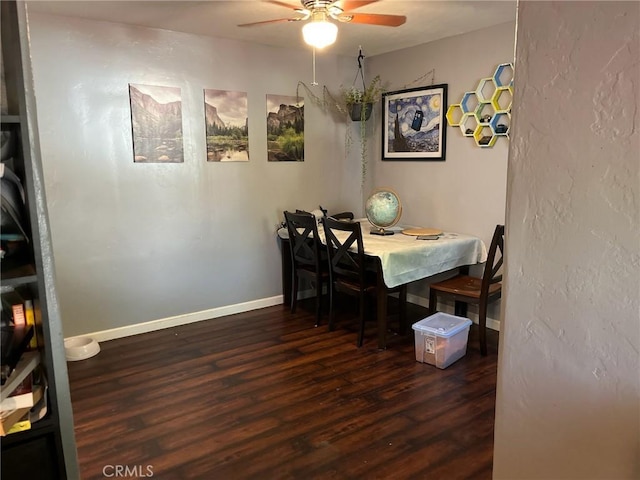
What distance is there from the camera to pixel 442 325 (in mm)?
3139

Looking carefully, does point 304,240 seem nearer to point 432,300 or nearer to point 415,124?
point 432,300

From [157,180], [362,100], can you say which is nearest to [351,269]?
[157,180]

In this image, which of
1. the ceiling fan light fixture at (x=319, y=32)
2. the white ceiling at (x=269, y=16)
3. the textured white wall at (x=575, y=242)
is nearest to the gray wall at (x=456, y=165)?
the white ceiling at (x=269, y=16)

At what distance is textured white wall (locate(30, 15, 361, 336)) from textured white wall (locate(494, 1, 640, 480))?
301 centimetres

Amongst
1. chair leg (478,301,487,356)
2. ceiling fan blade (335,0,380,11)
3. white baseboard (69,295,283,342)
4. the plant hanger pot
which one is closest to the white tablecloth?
chair leg (478,301,487,356)

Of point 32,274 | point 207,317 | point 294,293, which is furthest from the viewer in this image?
point 294,293

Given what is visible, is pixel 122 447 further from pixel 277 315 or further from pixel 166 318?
pixel 277 315

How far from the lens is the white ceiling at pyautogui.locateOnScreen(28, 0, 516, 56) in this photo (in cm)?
294

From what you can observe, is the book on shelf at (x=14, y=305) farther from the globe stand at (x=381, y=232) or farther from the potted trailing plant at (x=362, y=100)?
the potted trailing plant at (x=362, y=100)

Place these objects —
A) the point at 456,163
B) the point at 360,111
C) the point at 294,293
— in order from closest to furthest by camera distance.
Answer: the point at 456,163 → the point at 294,293 → the point at 360,111

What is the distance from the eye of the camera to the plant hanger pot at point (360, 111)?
14.2 ft

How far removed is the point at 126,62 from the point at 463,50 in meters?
2.49

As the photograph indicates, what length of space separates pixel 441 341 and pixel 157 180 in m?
2.34

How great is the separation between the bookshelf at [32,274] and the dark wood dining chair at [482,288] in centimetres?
249
